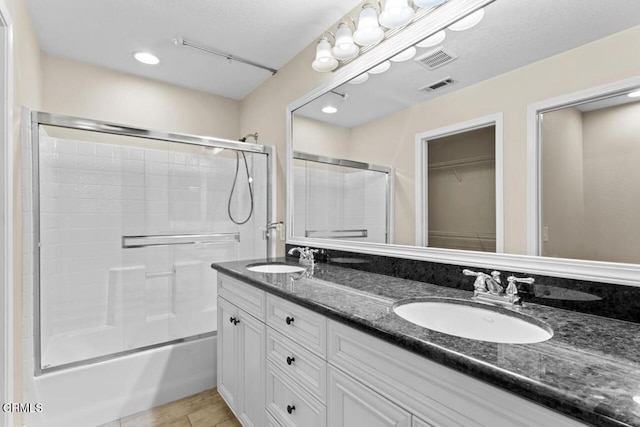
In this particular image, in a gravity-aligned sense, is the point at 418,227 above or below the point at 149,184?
below

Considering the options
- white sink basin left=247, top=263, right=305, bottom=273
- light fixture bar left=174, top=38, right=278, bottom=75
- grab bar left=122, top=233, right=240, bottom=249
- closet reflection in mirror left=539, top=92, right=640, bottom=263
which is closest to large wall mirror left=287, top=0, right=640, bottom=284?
closet reflection in mirror left=539, top=92, right=640, bottom=263

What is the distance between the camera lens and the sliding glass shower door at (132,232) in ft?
6.22

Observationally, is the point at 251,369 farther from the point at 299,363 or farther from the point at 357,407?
the point at 357,407

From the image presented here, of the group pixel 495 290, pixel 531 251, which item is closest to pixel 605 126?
pixel 531 251

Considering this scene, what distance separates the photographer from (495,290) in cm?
106

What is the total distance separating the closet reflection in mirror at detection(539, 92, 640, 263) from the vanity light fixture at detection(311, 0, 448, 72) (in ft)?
2.45

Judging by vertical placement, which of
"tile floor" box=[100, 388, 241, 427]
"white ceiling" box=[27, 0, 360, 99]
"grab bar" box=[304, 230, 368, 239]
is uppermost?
"white ceiling" box=[27, 0, 360, 99]

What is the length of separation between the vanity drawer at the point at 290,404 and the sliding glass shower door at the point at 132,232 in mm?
1032

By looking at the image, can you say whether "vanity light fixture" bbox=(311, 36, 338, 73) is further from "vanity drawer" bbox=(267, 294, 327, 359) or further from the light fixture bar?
"vanity drawer" bbox=(267, 294, 327, 359)

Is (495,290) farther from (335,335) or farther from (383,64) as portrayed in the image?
(383,64)

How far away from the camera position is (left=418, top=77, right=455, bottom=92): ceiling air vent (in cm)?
132

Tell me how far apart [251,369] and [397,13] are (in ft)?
5.96

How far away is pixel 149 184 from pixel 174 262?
24.0 inches

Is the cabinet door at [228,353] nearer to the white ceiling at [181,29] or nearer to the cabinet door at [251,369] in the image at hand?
the cabinet door at [251,369]
